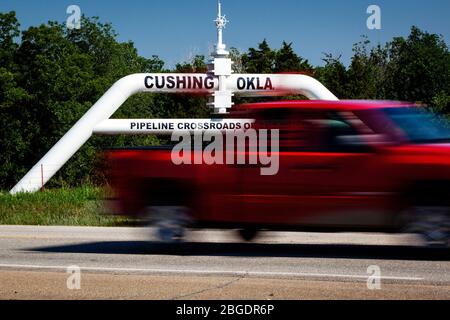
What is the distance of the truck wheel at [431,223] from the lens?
10.9m

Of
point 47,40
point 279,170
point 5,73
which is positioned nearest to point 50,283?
point 279,170

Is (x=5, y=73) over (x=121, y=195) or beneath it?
over

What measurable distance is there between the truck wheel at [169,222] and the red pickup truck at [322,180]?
0.01 meters

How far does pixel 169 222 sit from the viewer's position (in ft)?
38.5

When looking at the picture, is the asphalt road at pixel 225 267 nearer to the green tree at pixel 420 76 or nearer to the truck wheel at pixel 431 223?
the truck wheel at pixel 431 223

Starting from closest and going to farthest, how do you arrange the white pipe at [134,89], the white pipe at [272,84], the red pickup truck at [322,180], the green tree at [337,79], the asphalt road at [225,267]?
the asphalt road at [225,267] → the red pickup truck at [322,180] → the white pipe at [272,84] → the white pipe at [134,89] → the green tree at [337,79]

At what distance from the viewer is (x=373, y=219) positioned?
10938 millimetres

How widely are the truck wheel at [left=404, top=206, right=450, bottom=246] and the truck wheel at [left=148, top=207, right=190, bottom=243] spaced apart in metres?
2.69

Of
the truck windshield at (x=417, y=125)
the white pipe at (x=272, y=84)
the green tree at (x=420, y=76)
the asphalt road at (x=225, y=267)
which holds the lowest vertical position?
the asphalt road at (x=225, y=267)

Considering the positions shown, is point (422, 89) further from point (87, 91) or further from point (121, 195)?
point (121, 195)

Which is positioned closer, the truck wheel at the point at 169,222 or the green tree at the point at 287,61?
the truck wheel at the point at 169,222

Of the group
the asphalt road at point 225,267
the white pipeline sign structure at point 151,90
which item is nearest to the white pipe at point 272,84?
the white pipeline sign structure at point 151,90

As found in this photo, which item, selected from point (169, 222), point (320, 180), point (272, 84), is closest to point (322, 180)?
point (320, 180)

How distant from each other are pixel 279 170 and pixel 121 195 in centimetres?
211
